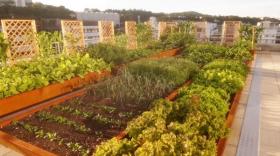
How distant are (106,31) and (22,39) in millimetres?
3820

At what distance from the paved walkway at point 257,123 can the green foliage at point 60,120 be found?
156 centimetres

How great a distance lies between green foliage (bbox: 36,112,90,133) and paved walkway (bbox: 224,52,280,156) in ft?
5.13

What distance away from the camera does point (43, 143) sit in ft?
7.86

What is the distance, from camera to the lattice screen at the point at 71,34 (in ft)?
21.5

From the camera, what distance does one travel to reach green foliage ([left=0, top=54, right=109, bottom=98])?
11.5ft

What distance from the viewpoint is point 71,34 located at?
21.5 feet

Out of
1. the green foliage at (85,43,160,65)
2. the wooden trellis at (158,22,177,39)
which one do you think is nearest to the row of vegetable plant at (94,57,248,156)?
the green foliage at (85,43,160,65)

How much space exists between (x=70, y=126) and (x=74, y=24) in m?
5.62

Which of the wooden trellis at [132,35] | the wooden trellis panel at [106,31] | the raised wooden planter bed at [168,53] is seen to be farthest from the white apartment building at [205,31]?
the wooden trellis panel at [106,31]

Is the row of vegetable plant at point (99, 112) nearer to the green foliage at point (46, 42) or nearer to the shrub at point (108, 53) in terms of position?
the shrub at point (108, 53)

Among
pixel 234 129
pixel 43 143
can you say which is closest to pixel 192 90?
pixel 234 129

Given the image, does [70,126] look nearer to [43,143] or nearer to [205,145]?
[43,143]

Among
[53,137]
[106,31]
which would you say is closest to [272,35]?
[106,31]

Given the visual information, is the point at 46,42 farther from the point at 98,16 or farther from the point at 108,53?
the point at 98,16
